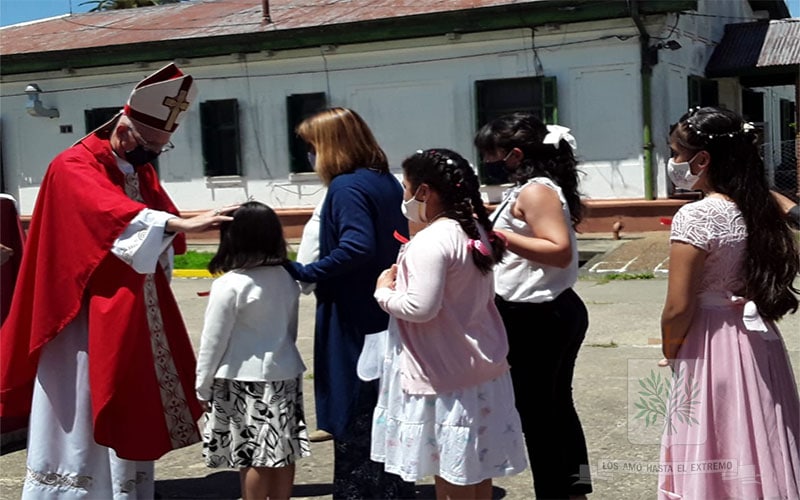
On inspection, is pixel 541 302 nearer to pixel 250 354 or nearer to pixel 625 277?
pixel 250 354

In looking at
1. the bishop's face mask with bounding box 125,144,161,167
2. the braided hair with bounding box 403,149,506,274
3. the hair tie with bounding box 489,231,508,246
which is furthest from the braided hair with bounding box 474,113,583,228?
the bishop's face mask with bounding box 125,144,161,167

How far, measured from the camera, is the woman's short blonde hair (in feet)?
13.8

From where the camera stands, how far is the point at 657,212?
16.0m

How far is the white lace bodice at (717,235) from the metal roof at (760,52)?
612 inches

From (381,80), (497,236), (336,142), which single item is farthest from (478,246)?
(381,80)

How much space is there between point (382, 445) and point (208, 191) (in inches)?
632

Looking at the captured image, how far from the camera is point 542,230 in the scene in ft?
12.7

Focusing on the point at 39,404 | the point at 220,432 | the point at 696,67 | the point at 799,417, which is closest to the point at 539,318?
the point at 799,417

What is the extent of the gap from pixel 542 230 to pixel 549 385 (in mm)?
640

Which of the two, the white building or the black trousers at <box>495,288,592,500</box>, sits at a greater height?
the white building

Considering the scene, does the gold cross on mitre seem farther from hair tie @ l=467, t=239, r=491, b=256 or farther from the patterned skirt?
hair tie @ l=467, t=239, r=491, b=256

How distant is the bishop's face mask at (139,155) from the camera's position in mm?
4188

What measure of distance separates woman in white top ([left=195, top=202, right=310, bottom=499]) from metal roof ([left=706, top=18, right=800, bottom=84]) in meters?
15.6

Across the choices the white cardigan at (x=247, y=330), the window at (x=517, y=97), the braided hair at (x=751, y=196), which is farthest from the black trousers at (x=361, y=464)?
the window at (x=517, y=97)
